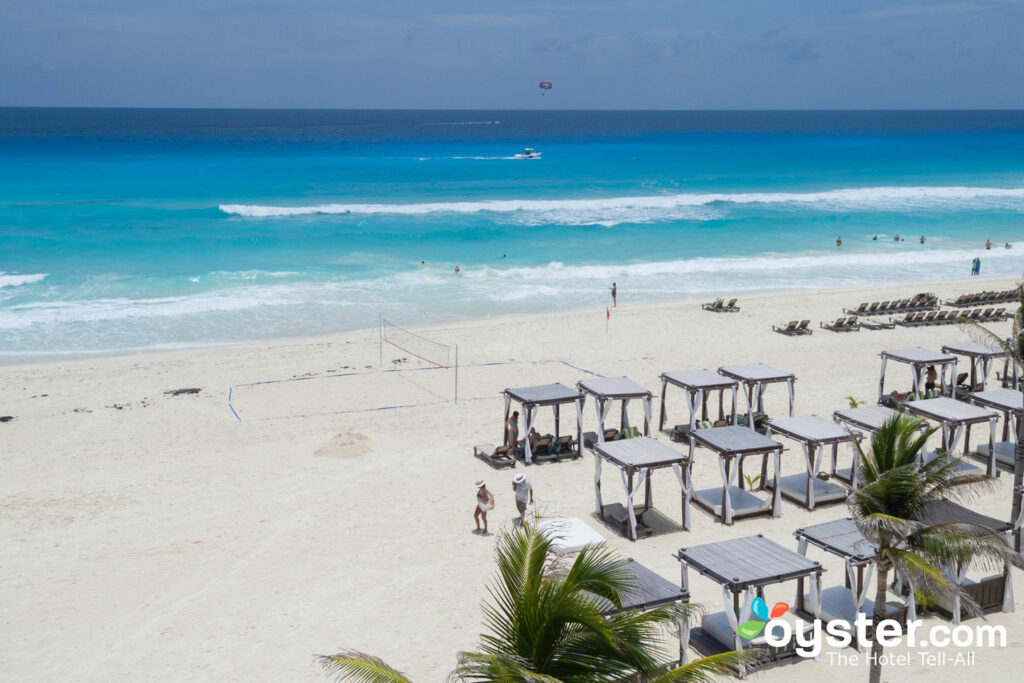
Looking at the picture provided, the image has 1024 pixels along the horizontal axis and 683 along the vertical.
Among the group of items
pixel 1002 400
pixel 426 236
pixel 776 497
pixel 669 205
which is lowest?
pixel 776 497

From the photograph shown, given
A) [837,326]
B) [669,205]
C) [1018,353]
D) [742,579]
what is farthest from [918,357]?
[669,205]

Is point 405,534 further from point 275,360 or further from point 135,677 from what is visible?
point 275,360

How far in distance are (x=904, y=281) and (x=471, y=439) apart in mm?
25988

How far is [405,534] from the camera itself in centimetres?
1346

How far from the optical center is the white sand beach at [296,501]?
1061cm

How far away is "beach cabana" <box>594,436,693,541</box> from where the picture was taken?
43.4 ft

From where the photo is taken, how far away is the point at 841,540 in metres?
10.7

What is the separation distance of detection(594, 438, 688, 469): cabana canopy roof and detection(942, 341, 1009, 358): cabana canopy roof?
368 inches

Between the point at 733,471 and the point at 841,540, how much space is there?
3.25 meters

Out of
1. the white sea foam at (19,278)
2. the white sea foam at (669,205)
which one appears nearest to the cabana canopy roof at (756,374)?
the white sea foam at (19,278)

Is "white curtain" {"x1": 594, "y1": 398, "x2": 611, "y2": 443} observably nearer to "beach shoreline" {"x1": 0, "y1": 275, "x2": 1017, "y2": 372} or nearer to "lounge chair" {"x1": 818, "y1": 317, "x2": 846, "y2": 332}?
"beach shoreline" {"x1": 0, "y1": 275, "x2": 1017, "y2": 372}

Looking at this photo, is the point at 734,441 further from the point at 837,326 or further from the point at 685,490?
the point at 837,326

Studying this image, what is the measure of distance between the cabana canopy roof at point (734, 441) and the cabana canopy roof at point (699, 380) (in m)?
2.31

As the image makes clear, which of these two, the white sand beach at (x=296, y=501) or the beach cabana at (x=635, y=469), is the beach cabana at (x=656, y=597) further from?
the beach cabana at (x=635, y=469)
